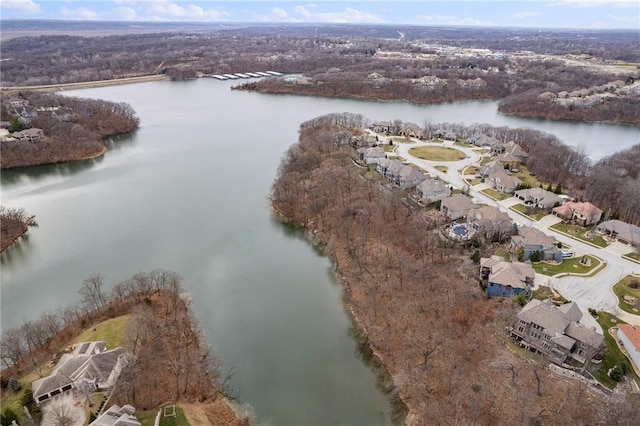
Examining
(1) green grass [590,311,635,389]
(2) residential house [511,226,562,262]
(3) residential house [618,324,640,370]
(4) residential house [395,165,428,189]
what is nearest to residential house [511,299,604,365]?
(1) green grass [590,311,635,389]

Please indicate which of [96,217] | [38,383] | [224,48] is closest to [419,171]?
[96,217]

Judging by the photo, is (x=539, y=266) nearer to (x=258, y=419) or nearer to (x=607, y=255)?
(x=607, y=255)

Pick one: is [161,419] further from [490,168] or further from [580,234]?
[490,168]

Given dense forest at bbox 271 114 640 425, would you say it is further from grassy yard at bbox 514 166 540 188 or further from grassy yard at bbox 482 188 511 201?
grassy yard at bbox 514 166 540 188

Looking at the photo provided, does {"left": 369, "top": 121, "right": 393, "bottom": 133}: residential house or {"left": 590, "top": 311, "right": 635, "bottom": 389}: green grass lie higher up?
{"left": 369, "top": 121, "right": 393, "bottom": 133}: residential house

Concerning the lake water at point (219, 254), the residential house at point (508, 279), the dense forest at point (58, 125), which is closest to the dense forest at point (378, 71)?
the lake water at point (219, 254)

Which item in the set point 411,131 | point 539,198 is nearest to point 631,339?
point 539,198
